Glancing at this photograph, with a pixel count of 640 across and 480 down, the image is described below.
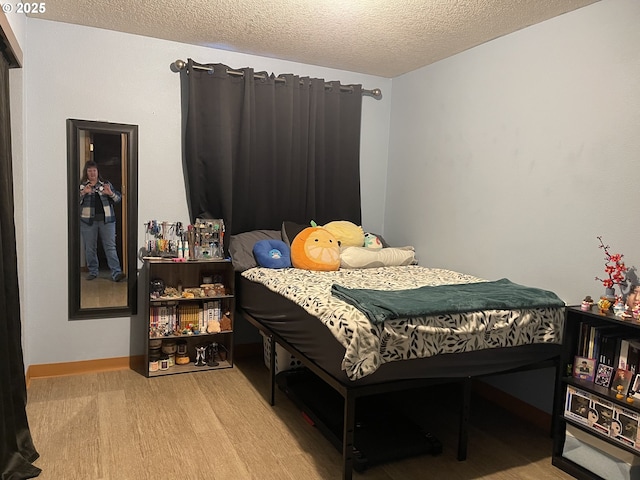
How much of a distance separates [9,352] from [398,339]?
177cm

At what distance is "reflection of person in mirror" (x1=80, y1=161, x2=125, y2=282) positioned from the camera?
132 inches

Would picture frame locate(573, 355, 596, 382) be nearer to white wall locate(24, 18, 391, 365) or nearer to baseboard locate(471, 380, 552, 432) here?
baseboard locate(471, 380, 552, 432)

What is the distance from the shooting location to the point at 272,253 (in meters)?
3.40

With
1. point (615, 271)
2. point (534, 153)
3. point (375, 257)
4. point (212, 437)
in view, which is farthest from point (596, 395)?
point (212, 437)

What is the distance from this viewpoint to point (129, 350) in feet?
11.8

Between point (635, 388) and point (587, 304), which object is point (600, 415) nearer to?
point (635, 388)

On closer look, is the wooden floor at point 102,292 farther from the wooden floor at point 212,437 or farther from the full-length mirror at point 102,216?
the wooden floor at point 212,437

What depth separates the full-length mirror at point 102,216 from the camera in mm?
3330

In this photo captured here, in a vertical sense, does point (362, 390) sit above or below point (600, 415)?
above

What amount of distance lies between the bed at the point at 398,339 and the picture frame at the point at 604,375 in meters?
0.27

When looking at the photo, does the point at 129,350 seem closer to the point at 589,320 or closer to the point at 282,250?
the point at 282,250

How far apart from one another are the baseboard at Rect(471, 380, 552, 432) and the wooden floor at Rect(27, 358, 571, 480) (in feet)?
0.21

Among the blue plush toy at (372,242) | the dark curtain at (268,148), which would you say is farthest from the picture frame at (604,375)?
the dark curtain at (268,148)

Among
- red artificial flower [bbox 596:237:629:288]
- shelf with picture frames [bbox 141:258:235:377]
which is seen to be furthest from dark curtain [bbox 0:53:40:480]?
red artificial flower [bbox 596:237:629:288]
